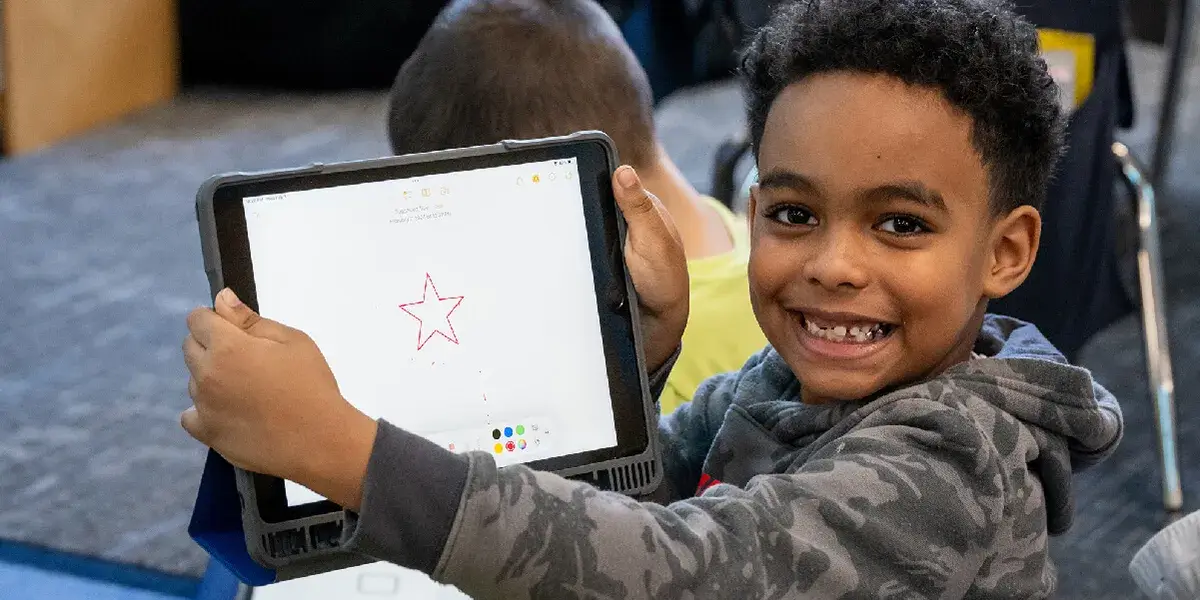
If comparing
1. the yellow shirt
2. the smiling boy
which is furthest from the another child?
the smiling boy

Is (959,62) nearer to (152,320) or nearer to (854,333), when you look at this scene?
(854,333)

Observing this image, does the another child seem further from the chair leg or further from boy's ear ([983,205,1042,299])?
the chair leg

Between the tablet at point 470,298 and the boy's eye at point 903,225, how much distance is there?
160 mm

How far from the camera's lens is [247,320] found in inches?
27.8

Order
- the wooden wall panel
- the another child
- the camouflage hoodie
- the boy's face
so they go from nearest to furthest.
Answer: the camouflage hoodie, the boy's face, the another child, the wooden wall panel

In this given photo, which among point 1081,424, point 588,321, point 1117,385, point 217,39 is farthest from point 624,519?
point 217,39

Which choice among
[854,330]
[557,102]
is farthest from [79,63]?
[854,330]

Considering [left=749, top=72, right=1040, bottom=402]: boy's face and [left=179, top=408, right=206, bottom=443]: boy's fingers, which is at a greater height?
[left=749, top=72, right=1040, bottom=402]: boy's face

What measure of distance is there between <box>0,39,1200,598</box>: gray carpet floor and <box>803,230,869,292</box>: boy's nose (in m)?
1.18

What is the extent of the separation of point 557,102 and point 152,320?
1.61 meters

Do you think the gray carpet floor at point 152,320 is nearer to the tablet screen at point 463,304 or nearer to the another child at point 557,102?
the another child at point 557,102

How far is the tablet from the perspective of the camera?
820mm

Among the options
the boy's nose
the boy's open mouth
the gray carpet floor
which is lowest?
the gray carpet floor

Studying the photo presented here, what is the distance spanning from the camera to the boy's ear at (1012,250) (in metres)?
0.88
